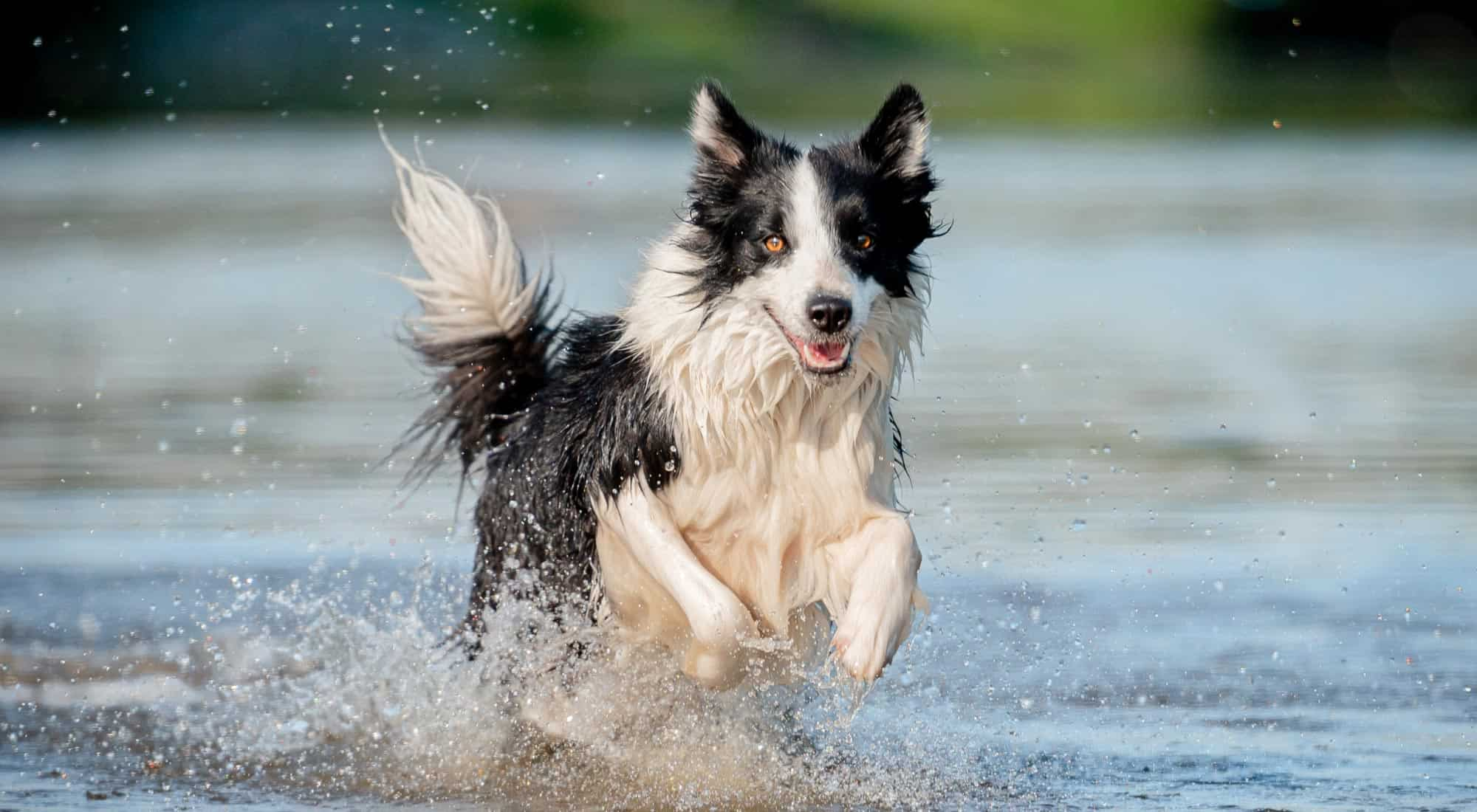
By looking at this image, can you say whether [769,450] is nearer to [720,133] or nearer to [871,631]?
[871,631]

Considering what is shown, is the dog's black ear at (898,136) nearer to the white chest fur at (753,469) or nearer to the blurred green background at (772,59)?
the white chest fur at (753,469)

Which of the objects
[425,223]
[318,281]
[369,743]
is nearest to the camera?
[369,743]

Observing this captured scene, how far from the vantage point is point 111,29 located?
32.9 m

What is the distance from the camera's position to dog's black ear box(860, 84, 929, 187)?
17.3ft

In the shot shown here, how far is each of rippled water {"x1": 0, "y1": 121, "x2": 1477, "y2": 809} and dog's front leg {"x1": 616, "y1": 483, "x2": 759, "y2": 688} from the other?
1.25 ft

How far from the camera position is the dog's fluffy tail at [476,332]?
6.24 meters

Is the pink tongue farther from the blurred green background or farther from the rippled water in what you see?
the blurred green background

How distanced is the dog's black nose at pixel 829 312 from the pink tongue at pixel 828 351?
0.06 metres

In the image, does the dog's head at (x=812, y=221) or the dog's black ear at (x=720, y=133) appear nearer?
the dog's head at (x=812, y=221)

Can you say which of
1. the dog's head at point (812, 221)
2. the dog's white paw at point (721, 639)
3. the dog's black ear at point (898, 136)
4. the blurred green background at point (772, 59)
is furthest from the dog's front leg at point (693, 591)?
the blurred green background at point (772, 59)

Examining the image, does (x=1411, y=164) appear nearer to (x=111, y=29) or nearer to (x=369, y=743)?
(x=369, y=743)

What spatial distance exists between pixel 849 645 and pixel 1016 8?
33.9 meters

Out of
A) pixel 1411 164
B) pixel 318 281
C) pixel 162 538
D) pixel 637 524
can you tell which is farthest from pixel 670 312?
pixel 1411 164

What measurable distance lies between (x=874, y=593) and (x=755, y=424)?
2.10ft
